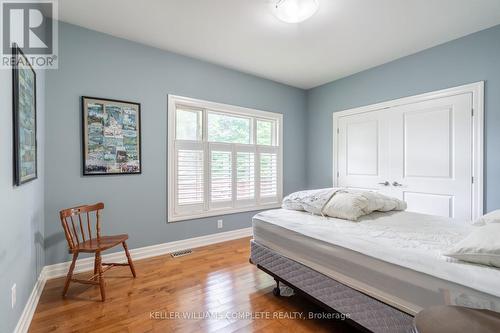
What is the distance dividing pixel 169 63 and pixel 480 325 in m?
3.54

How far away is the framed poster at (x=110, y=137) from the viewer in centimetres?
254

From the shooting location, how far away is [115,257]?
8.85 feet

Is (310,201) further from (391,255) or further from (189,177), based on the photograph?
(189,177)

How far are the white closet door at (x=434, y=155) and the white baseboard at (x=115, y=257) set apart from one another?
2.49m

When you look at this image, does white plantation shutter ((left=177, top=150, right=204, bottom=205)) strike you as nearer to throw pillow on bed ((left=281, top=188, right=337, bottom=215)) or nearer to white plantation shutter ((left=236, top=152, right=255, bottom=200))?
white plantation shutter ((left=236, top=152, right=255, bottom=200))

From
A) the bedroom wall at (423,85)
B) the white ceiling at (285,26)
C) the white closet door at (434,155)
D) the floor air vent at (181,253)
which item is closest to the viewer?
the white ceiling at (285,26)

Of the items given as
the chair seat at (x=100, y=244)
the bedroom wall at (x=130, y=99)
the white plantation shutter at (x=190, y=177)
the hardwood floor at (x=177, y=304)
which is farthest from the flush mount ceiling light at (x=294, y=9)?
the chair seat at (x=100, y=244)

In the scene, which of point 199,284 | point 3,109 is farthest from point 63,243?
point 3,109

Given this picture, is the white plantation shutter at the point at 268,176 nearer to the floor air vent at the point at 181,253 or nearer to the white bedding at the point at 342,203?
the floor air vent at the point at 181,253

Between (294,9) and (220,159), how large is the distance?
2131 mm

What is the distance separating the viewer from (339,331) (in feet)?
5.32

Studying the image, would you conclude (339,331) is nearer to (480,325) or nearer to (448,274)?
(448,274)

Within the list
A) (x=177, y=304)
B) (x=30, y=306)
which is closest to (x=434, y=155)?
Answer: (x=177, y=304)

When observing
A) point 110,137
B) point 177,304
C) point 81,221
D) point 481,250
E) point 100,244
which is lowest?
point 177,304
